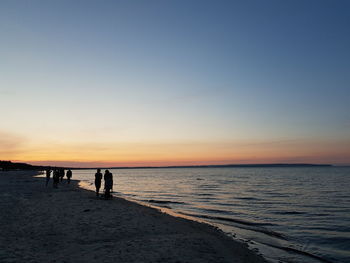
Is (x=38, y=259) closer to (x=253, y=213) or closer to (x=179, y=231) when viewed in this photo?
(x=179, y=231)

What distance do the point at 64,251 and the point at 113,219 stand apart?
18.6 ft

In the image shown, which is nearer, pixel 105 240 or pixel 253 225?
pixel 105 240

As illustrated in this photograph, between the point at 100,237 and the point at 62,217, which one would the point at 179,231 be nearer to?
the point at 100,237

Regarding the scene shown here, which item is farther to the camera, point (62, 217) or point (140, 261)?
point (62, 217)

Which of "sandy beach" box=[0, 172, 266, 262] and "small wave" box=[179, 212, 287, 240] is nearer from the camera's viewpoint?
"sandy beach" box=[0, 172, 266, 262]

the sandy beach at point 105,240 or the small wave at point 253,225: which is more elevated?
the sandy beach at point 105,240

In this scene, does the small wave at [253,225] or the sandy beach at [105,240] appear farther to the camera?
the small wave at [253,225]

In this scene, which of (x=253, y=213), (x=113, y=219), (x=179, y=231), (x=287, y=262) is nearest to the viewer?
→ (x=287, y=262)

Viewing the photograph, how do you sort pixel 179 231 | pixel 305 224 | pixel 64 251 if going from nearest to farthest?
pixel 64 251 < pixel 179 231 < pixel 305 224

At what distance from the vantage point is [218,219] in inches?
771

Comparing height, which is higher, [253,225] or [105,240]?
[105,240]

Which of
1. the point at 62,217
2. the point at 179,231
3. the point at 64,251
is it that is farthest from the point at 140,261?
the point at 62,217

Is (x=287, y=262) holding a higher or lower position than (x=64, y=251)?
lower

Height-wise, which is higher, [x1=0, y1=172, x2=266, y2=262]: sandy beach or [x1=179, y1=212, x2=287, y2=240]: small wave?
[x1=0, y1=172, x2=266, y2=262]: sandy beach
